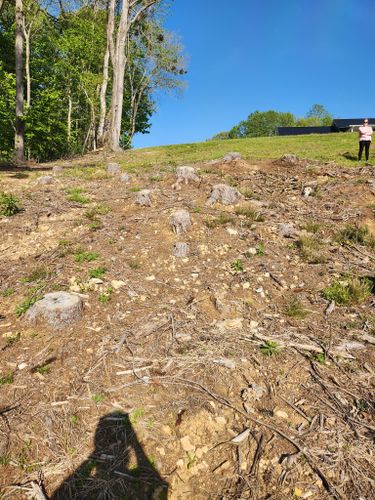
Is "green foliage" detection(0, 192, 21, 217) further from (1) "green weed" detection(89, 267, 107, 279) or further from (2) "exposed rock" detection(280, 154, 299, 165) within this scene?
(2) "exposed rock" detection(280, 154, 299, 165)

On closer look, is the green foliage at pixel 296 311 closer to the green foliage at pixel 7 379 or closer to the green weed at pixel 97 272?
the green weed at pixel 97 272

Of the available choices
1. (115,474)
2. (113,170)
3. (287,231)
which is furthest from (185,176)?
(115,474)

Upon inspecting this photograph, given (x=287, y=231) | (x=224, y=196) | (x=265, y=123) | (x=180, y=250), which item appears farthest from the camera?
(x=265, y=123)

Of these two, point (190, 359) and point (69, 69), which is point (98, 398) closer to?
point (190, 359)

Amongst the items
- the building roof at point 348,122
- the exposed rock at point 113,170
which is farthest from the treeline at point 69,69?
the building roof at point 348,122

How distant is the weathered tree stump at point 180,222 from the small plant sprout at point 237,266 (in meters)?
1.34

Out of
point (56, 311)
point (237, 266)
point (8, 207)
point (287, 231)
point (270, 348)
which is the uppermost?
point (8, 207)

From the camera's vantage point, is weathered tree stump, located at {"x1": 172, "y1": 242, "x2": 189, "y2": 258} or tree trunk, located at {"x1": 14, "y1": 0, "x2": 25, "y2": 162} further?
tree trunk, located at {"x1": 14, "y1": 0, "x2": 25, "y2": 162}

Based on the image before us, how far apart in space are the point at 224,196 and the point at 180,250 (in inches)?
104

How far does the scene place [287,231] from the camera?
6.80 m

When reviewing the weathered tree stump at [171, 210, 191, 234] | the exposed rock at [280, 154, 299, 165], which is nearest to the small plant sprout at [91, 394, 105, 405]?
the weathered tree stump at [171, 210, 191, 234]

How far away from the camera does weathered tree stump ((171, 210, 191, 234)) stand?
657 cm

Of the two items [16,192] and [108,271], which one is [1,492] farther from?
[16,192]

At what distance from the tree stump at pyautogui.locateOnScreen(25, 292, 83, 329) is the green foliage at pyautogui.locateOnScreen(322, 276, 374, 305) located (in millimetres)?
3757
